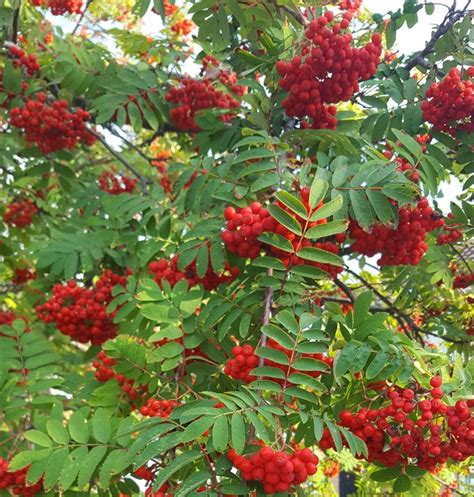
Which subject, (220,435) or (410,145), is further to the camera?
(410,145)

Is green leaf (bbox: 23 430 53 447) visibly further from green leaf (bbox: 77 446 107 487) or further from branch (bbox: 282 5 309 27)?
branch (bbox: 282 5 309 27)

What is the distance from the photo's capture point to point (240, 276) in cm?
232

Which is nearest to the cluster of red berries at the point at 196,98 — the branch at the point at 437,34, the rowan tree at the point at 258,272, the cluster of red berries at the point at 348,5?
the rowan tree at the point at 258,272

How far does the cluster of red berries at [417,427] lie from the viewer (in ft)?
6.09

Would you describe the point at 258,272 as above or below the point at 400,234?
below

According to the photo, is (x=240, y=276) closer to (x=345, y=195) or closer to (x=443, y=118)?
(x=345, y=195)

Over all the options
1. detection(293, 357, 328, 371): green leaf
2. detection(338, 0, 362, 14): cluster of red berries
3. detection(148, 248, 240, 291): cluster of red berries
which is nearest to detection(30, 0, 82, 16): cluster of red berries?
detection(338, 0, 362, 14): cluster of red berries

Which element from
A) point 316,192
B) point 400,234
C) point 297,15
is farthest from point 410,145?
point 297,15

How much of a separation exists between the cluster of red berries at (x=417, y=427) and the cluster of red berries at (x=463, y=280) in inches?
56.2

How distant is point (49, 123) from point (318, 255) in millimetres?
2387

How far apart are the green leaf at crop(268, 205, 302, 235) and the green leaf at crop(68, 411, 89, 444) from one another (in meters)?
0.94

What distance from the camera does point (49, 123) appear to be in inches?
151

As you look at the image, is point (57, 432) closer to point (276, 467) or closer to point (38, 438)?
point (38, 438)

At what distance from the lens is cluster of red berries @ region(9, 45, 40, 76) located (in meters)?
4.10
